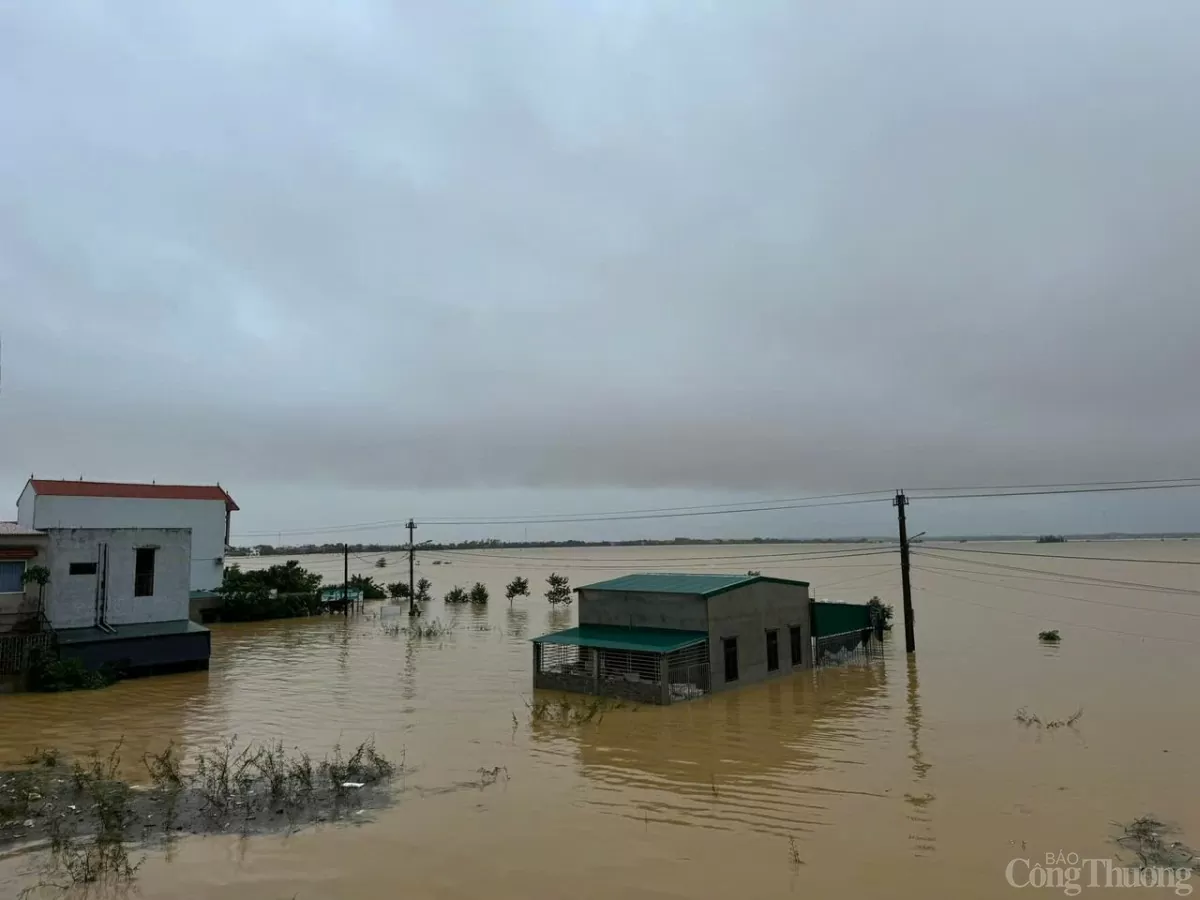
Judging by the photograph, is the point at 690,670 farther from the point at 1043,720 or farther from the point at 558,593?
the point at 558,593

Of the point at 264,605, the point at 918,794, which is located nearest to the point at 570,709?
the point at 918,794

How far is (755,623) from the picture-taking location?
88.6ft

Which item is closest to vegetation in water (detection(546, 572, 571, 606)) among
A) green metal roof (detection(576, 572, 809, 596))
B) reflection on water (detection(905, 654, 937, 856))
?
green metal roof (detection(576, 572, 809, 596))

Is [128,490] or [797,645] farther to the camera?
[128,490]

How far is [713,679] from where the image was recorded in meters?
24.4

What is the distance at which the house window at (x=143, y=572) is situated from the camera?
2953 cm

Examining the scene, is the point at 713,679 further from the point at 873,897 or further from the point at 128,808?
the point at 128,808

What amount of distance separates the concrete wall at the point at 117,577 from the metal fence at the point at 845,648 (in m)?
26.9

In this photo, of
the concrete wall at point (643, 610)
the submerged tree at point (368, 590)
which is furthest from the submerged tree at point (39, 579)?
the submerged tree at point (368, 590)

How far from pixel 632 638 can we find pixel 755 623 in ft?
16.5

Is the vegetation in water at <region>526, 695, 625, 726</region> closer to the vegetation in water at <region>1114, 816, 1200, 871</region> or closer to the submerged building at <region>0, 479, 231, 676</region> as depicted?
the vegetation in water at <region>1114, 816, 1200, 871</region>

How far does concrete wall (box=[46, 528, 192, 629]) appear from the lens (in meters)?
27.5

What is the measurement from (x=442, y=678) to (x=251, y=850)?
17228 millimetres

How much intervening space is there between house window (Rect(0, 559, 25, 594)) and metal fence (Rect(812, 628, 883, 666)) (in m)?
30.5
